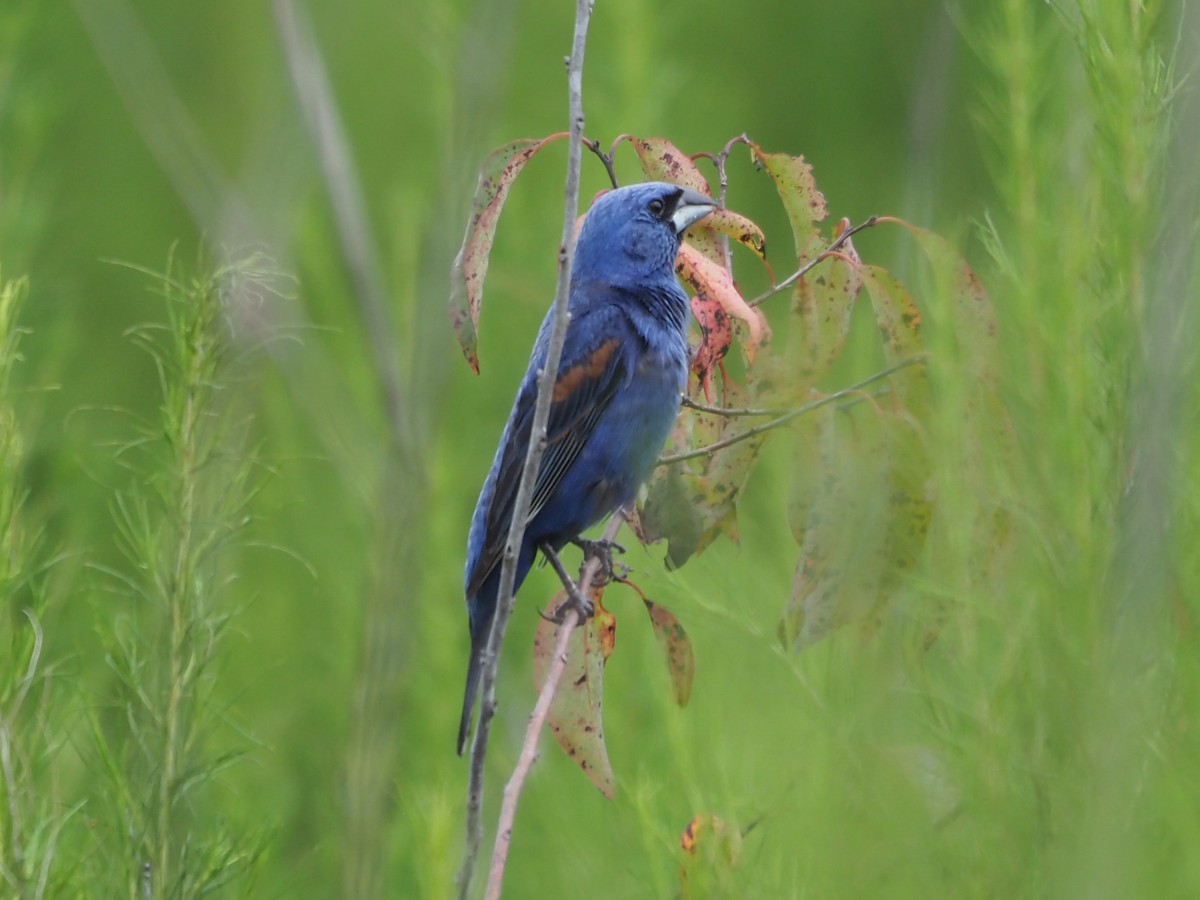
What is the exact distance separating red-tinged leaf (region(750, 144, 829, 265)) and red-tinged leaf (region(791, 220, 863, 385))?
0.12ft

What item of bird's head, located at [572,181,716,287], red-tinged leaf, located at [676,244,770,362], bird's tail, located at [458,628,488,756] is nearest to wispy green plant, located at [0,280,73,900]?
red-tinged leaf, located at [676,244,770,362]

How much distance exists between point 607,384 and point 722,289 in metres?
0.88

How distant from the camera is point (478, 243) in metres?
1.56

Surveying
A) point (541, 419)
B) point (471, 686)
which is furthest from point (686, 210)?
point (541, 419)

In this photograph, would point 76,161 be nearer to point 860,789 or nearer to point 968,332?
point 968,332

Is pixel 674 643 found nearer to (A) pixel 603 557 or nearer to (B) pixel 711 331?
(B) pixel 711 331

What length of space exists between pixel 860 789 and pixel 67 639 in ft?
6.45

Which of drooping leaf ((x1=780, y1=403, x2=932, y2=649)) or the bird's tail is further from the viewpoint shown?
the bird's tail

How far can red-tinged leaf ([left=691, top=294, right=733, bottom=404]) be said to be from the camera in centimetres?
172

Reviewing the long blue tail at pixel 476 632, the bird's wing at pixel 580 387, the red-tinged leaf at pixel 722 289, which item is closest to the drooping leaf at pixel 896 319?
the red-tinged leaf at pixel 722 289

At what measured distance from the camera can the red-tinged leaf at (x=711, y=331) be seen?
1723 millimetres

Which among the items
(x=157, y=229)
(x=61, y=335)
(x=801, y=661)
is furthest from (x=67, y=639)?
(x=157, y=229)

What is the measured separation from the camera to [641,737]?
117 inches

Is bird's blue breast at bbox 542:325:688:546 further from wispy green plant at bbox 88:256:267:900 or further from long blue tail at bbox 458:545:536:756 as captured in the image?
wispy green plant at bbox 88:256:267:900
